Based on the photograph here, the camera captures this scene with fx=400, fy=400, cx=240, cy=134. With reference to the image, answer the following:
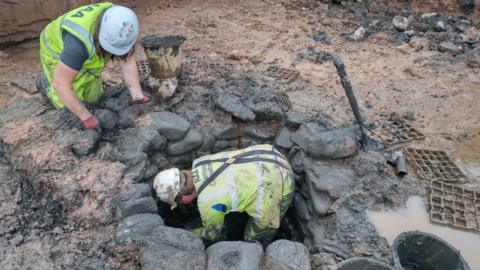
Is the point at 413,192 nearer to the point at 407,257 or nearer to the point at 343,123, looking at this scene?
the point at 407,257

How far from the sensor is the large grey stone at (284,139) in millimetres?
4117

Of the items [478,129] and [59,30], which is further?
[478,129]

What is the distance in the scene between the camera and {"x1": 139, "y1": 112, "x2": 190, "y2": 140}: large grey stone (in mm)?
3840

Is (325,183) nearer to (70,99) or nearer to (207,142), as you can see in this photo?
(207,142)

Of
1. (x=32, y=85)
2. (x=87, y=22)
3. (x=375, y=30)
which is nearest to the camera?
(x=87, y=22)

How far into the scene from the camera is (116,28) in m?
3.16

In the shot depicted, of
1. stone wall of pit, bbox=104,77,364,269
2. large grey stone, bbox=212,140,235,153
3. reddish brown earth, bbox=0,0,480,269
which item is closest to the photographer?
stone wall of pit, bbox=104,77,364,269

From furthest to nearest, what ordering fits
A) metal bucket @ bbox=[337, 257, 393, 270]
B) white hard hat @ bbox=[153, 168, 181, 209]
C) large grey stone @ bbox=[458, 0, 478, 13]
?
large grey stone @ bbox=[458, 0, 478, 13]
white hard hat @ bbox=[153, 168, 181, 209]
metal bucket @ bbox=[337, 257, 393, 270]

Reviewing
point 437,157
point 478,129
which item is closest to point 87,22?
point 437,157

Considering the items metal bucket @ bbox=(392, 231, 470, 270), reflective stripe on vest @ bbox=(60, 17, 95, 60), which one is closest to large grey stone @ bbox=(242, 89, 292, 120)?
reflective stripe on vest @ bbox=(60, 17, 95, 60)

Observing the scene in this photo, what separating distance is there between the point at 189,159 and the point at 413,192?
7.23 feet

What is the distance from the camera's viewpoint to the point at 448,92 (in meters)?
5.17

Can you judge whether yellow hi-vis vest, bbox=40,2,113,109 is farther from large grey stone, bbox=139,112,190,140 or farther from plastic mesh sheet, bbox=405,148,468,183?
plastic mesh sheet, bbox=405,148,468,183

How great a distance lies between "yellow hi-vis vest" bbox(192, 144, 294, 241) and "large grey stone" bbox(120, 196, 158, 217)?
1.29 ft
